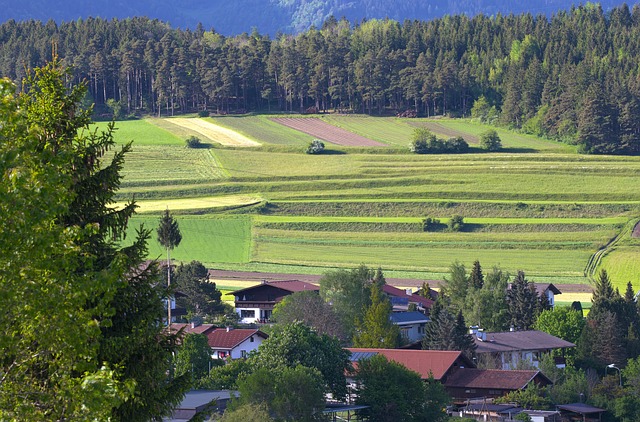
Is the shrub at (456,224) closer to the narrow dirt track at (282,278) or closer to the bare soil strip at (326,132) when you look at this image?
the narrow dirt track at (282,278)

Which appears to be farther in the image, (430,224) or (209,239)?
(430,224)

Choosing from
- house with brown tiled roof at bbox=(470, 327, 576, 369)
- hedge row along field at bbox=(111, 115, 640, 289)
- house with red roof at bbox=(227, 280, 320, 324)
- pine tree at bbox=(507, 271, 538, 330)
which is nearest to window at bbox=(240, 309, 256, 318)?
house with red roof at bbox=(227, 280, 320, 324)

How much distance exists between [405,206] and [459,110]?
7599cm

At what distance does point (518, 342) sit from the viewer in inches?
2837

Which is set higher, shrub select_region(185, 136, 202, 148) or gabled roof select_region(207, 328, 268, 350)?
shrub select_region(185, 136, 202, 148)

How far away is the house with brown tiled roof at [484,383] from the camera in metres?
59.7

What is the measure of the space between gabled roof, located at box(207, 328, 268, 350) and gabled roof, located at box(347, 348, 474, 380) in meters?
7.03

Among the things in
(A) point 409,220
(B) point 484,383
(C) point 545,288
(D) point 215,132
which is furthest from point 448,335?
(D) point 215,132

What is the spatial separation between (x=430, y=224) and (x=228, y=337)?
54.1 m

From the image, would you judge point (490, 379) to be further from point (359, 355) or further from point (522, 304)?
point (522, 304)

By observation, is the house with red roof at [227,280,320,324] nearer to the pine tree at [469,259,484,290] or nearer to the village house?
the village house

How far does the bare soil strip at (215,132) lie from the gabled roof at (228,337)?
93512 millimetres

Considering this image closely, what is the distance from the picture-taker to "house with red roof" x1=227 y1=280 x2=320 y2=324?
3322 inches

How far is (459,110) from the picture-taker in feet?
654
